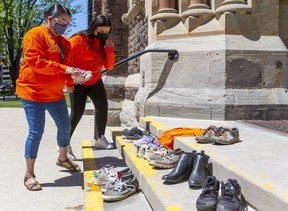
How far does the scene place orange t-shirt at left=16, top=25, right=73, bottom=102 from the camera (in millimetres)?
3752

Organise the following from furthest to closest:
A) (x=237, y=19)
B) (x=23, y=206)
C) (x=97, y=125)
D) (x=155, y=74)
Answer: (x=155, y=74), (x=237, y=19), (x=97, y=125), (x=23, y=206)

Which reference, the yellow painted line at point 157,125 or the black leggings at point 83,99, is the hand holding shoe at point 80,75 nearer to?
the black leggings at point 83,99

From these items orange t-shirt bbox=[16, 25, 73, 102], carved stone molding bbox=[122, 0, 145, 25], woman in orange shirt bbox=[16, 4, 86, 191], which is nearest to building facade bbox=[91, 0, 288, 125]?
carved stone molding bbox=[122, 0, 145, 25]

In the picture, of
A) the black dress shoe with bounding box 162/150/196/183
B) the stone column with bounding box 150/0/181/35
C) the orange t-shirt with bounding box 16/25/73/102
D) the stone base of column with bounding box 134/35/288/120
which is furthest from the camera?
the stone column with bounding box 150/0/181/35

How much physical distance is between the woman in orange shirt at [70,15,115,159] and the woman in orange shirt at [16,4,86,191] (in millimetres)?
588

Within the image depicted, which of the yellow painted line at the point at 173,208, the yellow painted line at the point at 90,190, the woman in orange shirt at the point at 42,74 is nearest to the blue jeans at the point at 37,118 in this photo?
the woman in orange shirt at the point at 42,74

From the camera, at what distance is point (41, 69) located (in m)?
3.76

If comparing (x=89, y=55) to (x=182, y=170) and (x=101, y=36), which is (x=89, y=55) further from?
(x=182, y=170)

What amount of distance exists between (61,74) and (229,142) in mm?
1762

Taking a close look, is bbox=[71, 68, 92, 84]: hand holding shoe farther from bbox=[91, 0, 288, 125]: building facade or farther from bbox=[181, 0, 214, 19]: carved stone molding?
bbox=[181, 0, 214, 19]: carved stone molding

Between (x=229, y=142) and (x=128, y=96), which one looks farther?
(x=128, y=96)

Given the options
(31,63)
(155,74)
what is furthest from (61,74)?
(155,74)

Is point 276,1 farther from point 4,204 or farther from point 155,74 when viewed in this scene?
point 4,204

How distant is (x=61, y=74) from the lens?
3.94m
